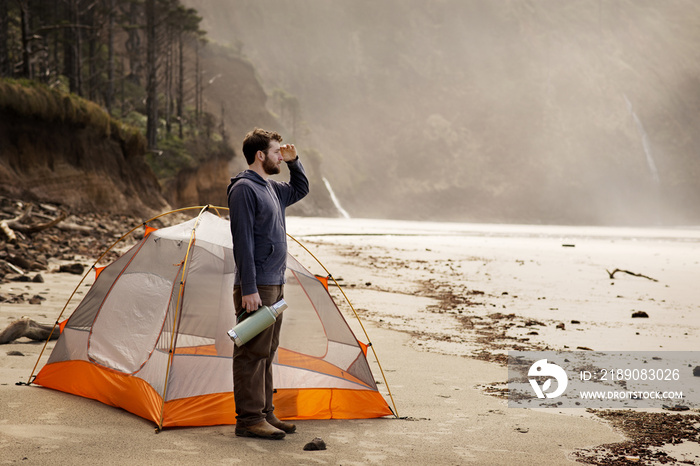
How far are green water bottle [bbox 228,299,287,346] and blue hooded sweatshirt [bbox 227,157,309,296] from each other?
6.2 inches

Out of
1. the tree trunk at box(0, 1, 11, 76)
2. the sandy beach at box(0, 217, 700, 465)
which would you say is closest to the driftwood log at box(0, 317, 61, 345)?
the sandy beach at box(0, 217, 700, 465)

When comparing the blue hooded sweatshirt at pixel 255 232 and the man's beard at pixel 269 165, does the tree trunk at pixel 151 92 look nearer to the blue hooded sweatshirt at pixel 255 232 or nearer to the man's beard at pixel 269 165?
the man's beard at pixel 269 165

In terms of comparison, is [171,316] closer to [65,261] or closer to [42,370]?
[42,370]

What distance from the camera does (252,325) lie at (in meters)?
4.13

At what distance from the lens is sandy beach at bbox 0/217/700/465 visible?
416 centimetres

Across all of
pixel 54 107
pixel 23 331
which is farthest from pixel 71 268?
pixel 54 107

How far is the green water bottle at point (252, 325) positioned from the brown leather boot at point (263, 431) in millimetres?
673

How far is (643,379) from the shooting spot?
6.14m

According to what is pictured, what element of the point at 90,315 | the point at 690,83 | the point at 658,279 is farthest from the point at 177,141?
the point at 690,83

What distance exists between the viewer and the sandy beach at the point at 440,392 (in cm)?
416

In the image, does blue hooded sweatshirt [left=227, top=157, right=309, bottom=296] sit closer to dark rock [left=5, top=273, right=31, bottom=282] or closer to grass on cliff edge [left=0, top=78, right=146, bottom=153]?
dark rock [left=5, top=273, right=31, bottom=282]

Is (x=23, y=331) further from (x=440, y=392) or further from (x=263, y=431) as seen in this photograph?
(x=440, y=392)

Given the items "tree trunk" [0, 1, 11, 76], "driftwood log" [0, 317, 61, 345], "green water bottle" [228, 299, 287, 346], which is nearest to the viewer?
"green water bottle" [228, 299, 287, 346]

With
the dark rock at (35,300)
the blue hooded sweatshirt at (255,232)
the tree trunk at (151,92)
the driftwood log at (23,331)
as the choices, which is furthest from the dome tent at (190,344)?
the tree trunk at (151,92)
